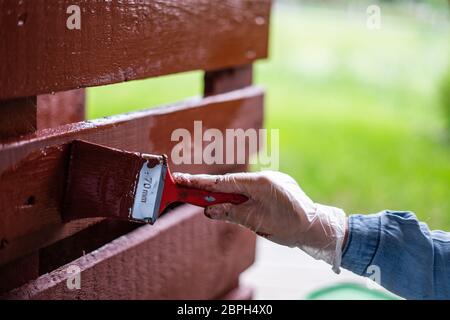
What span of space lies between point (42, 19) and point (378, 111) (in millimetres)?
6505

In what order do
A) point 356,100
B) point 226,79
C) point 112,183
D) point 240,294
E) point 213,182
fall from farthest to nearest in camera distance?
1. point 356,100
2. point 240,294
3. point 226,79
4. point 213,182
5. point 112,183

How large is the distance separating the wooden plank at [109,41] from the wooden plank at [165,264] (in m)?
0.37

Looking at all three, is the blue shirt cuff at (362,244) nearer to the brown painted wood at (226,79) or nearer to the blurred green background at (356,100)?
the brown painted wood at (226,79)

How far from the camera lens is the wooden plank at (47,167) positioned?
100 centimetres

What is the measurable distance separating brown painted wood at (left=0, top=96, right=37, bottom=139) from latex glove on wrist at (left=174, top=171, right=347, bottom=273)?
0.97 feet

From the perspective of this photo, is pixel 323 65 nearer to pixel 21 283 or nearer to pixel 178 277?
pixel 178 277

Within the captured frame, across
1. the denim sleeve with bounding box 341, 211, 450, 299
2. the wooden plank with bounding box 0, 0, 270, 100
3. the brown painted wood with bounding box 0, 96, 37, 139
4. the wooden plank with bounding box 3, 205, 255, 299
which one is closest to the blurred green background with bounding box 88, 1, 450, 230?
the wooden plank with bounding box 3, 205, 255, 299

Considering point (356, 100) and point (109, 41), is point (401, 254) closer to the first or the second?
point (109, 41)

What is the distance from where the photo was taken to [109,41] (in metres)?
1.15

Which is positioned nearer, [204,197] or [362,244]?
[204,197]

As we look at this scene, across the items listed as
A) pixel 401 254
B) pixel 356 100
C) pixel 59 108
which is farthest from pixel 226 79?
pixel 356 100

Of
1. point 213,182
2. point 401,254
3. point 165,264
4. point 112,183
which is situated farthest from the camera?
point 165,264

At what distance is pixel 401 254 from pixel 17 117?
0.83 meters

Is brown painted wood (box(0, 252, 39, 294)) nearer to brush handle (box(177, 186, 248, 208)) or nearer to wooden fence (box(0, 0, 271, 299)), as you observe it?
wooden fence (box(0, 0, 271, 299))
